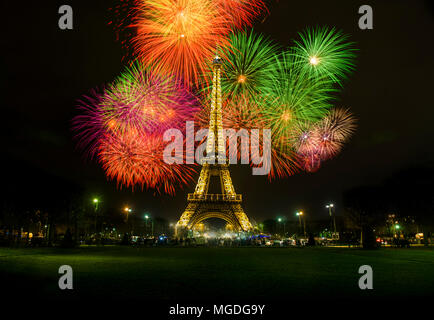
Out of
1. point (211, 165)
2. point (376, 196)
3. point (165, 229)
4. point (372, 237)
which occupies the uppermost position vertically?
point (211, 165)

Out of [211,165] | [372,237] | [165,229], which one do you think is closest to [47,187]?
[211,165]

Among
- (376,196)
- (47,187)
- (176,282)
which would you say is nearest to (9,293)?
(176,282)

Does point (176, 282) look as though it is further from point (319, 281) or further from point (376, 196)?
point (376, 196)

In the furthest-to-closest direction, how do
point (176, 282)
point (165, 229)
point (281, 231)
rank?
point (165, 229) → point (281, 231) → point (176, 282)
